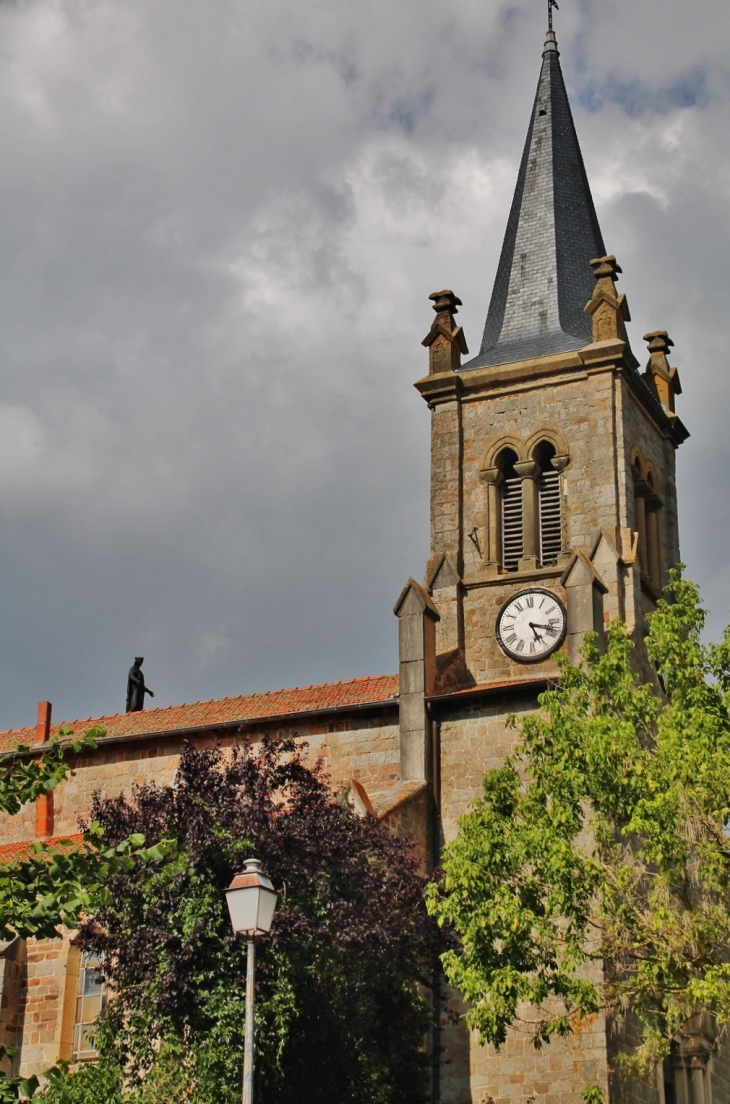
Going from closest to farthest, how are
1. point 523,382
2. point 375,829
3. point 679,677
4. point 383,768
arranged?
point 679,677 → point 375,829 → point 383,768 → point 523,382

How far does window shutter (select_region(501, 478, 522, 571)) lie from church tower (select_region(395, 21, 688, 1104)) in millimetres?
41

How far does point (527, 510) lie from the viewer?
31.0 m

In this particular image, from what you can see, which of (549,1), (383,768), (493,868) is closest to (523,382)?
(383,768)

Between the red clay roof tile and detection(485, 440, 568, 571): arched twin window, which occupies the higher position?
detection(485, 440, 568, 571): arched twin window

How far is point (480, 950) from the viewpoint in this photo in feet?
64.9

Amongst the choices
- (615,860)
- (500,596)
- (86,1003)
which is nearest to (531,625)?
(500,596)

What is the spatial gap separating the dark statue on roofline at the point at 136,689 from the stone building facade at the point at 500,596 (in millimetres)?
1497

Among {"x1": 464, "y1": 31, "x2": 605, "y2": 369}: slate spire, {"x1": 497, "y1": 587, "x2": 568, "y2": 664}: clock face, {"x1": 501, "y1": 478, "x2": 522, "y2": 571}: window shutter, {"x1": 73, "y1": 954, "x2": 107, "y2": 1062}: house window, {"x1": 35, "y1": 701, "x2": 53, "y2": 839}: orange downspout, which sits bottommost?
{"x1": 73, "y1": 954, "x2": 107, "y2": 1062}: house window

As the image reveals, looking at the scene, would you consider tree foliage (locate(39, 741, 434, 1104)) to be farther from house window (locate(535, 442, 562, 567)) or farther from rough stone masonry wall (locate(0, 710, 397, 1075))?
house window (locate(535, 442, 562, 567))

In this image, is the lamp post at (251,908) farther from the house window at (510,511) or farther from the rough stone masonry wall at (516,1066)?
the house window at (510,511)

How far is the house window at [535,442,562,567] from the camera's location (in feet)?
101

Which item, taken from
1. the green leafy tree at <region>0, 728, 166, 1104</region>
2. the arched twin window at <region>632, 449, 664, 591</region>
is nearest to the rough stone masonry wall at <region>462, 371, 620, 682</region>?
the arched twin window at <region>632, 449, 664, 591</region>

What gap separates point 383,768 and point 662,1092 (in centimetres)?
715

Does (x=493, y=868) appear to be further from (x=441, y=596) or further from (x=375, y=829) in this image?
(x=441, y=596)
